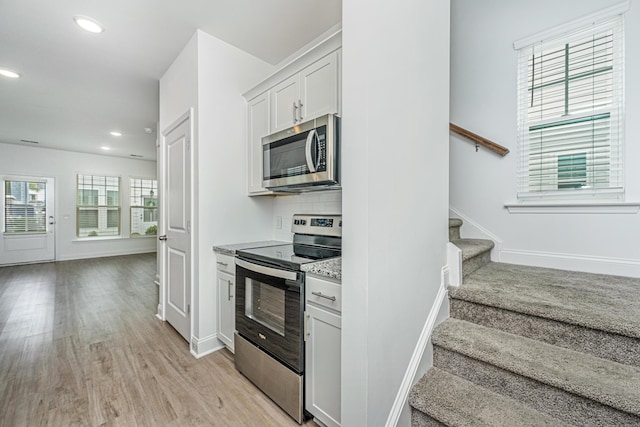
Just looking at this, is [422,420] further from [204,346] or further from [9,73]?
[9,73]

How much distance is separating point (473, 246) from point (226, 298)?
2.07 m

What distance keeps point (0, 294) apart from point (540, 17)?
728 cm

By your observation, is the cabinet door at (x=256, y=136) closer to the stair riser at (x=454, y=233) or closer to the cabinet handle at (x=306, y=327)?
the cabinet handle at (x=306, y=327)

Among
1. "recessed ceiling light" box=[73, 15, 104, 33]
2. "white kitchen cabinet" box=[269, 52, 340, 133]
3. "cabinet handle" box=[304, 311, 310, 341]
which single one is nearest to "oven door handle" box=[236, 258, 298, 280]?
"cabinet handle" box=[304, 311, 310, 341]

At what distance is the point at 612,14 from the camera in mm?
1995

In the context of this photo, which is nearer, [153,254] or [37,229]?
[37,229]

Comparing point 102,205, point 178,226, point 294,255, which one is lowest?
point 294,255

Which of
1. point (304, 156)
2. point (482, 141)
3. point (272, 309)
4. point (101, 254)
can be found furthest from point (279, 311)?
point (101, 254)

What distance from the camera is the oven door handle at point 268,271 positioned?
1.59m

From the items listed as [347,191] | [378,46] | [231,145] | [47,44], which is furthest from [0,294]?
[378,46]

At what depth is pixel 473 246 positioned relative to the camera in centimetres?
223

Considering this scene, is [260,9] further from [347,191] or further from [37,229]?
[37,229]

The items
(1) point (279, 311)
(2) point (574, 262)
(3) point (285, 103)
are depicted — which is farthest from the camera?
(3) point (285, 103)

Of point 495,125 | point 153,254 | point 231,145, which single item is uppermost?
point 495,125
